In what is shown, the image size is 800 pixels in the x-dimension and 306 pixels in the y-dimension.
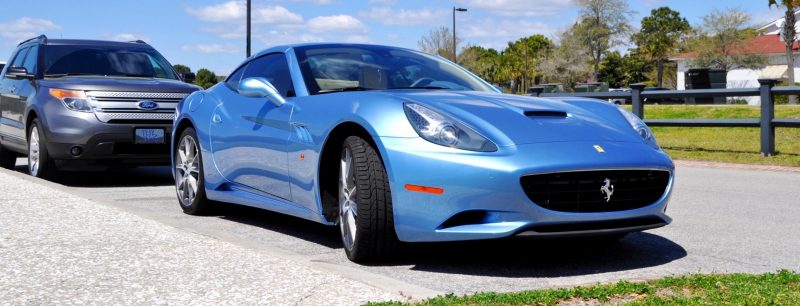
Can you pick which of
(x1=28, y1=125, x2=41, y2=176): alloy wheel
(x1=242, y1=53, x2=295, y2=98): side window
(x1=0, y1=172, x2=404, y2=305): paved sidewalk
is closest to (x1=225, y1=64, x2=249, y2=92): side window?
(x1=242, y1=53, x2=295, y2=98): side window

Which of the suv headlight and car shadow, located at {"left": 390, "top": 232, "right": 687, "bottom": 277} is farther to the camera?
the suv headlight

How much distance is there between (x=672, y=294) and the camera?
14.2 feet

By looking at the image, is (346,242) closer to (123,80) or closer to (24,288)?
(24,288)

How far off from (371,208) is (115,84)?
5.99m

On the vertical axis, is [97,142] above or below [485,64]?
below

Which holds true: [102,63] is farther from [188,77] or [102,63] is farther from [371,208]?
[371,208]

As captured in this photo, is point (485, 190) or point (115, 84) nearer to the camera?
point (485, 190)

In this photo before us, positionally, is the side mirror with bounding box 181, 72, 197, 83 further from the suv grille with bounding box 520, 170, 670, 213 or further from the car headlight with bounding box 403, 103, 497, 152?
the suv grille with bounding box 520, 170, 670, 213

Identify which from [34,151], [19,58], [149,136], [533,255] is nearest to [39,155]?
[34,151]

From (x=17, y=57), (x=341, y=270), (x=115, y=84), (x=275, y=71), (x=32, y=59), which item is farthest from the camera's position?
(x=17, y=57)

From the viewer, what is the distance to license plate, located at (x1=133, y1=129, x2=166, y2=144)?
10273 mm

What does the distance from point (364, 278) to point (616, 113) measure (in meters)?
1.95

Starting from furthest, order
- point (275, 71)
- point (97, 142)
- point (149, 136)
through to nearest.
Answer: point (149, 136) → point (97, 142) → point (275, 71)

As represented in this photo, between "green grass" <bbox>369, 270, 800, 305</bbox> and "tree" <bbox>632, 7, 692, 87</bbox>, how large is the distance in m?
98.4
